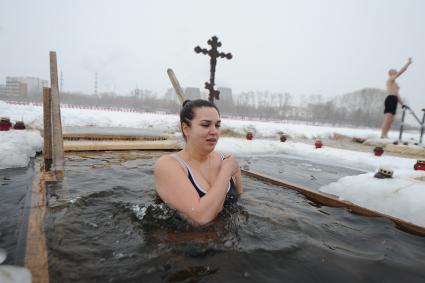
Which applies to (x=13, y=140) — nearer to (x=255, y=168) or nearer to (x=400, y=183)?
(x=255, y=168)

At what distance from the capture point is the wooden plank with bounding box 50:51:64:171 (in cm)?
459

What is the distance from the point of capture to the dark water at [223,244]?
72.7 inches

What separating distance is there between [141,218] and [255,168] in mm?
3951

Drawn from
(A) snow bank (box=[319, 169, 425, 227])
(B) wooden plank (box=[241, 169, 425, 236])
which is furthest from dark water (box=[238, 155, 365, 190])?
(A) snow bank (box=[319, 169, 425, 227])

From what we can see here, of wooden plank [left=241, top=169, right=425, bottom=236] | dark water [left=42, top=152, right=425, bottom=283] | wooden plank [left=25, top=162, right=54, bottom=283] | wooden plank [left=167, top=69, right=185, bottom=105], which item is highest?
wooden plank [left=167, top=69, right=185, bottom=105]

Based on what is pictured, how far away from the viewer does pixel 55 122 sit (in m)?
4.68

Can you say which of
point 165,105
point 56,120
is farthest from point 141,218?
point 165,105

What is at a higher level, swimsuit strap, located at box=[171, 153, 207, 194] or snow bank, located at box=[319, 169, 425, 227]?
swimsuit strap, located at box=[171, 153, 207, 194]

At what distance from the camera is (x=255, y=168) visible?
625 centimetres

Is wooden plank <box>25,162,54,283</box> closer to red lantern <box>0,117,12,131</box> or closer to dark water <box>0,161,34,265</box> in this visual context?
dark water <box>0,161,34,265</box>

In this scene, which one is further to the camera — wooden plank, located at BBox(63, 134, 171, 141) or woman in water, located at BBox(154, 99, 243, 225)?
wooden plank, located at BBox(63, 134, 171, 141)

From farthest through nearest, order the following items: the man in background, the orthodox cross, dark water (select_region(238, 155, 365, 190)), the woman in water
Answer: the man in background < the orthodox cross < dark water (select_region(238, 155, 365, 190)) < the woman in water

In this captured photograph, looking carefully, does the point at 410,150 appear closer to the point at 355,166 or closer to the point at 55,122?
the point at 355,166

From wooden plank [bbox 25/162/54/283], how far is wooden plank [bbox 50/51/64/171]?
1657 millimetres
